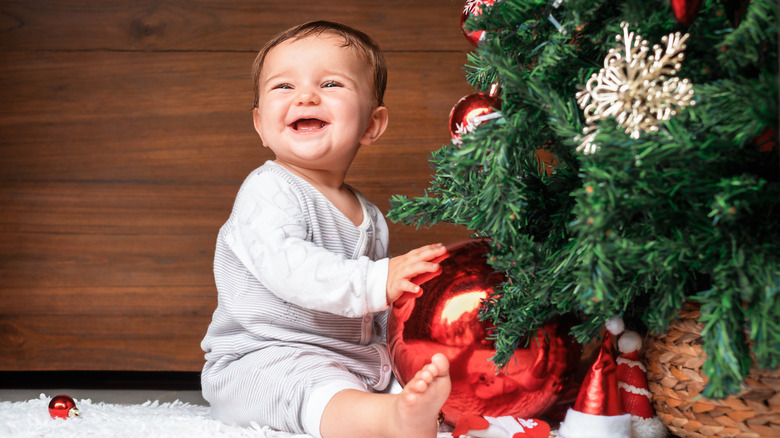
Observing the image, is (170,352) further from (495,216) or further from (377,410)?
(495,216)

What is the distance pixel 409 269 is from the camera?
0.81 m

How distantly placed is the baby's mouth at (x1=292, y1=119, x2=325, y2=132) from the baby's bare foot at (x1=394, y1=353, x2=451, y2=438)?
19.0 inches

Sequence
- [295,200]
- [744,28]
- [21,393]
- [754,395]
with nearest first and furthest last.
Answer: [744,28] < [754,395] < [295,200] < [21,393]

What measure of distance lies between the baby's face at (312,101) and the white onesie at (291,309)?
0.05m

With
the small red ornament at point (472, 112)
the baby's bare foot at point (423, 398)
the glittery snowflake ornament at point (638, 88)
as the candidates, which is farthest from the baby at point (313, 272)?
the glittery snowflake ornament at point (638, 88)

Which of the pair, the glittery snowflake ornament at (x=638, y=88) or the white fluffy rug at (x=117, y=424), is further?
the white fluffy rug at (x=117, y=424)

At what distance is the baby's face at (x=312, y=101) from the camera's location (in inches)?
40.3

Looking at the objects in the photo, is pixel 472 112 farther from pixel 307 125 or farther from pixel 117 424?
pixel 117 424

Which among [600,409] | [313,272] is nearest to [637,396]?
[600,409]

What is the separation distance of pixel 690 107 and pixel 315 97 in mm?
583

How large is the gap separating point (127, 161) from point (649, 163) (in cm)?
113

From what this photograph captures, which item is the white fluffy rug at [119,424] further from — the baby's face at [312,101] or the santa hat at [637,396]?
Answer: the baby's face at [312,101]

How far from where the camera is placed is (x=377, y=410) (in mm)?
723

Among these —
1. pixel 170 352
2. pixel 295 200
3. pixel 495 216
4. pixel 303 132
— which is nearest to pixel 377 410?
pixel 495 216
